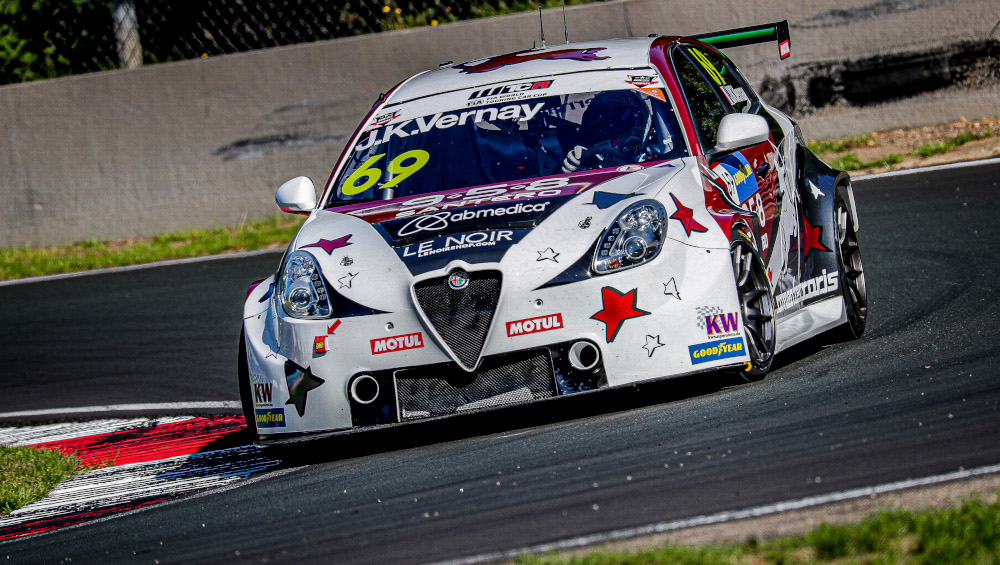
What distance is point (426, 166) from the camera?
6.37m

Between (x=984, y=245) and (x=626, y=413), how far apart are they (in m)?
3.81

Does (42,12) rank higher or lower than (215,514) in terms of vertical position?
higher

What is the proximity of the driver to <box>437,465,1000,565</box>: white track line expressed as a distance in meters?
2.44

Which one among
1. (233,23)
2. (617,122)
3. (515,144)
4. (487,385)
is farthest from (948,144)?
(487,385)

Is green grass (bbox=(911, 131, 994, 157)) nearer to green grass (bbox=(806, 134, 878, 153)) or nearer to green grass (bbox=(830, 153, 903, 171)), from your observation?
green grass (bbox=(830, 153, 903, 171))

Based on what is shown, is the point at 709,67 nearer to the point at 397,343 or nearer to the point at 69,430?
the point at 397,343

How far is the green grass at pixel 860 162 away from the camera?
11.4 metres

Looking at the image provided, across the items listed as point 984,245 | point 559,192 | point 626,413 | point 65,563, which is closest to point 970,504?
point 626,413

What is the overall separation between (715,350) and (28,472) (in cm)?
330

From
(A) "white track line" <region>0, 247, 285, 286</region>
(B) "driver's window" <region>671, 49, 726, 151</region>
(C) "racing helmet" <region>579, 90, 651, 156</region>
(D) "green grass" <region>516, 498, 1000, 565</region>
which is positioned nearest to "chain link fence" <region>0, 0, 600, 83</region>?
(A) "white track line" <region>0, 247, 285, 286</region>

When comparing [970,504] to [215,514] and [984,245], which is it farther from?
[984,245]

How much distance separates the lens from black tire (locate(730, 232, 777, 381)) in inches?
211

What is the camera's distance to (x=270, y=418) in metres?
5.48

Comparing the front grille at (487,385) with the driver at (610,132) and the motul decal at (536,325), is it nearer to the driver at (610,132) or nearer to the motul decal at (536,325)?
the motul decal at (536,325)
